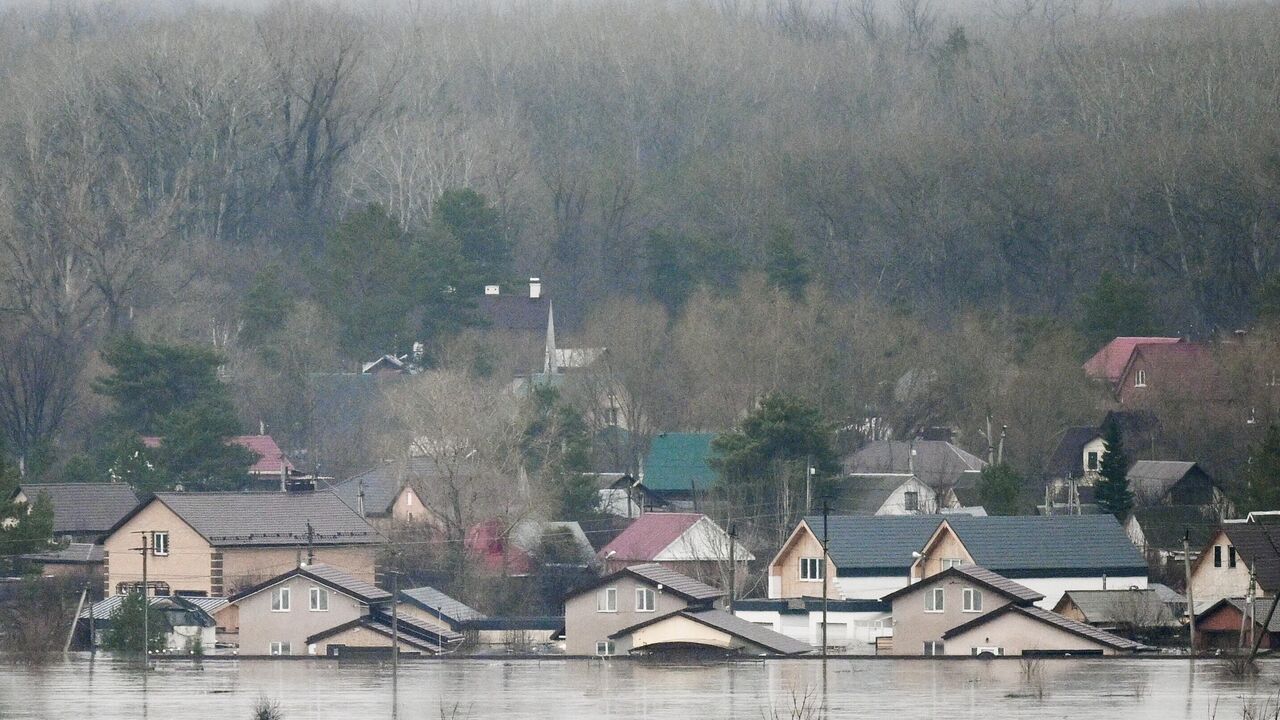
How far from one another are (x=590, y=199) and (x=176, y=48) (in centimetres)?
1839

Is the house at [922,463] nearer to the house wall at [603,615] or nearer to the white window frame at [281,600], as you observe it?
the house wall at [603,615]

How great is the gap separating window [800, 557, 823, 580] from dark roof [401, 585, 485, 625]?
691cm

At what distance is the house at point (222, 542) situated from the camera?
49750 millimetres

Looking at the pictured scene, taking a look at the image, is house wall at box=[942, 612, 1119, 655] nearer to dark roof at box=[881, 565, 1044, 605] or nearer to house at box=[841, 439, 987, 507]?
dark roof at box=[881, 565, 1044, 605]

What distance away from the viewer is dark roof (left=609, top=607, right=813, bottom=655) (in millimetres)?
41938

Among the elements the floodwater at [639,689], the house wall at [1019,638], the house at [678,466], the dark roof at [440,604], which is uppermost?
the house at [678,466]

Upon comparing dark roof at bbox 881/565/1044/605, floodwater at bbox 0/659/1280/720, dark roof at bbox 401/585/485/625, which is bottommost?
floodwater at bbox 0/659/1280/720

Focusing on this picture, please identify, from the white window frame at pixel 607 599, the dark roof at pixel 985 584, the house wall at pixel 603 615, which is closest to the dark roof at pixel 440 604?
the house wall at pixel 603 615

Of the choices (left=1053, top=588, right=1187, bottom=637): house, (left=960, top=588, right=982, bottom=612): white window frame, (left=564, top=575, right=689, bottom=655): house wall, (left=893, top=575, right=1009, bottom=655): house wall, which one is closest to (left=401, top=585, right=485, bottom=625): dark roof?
(left=564, top=575, right=689, bottom=655): house wall

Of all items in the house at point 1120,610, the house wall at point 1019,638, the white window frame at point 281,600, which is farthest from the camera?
the house at point 1120,610

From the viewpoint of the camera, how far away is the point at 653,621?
140 ft

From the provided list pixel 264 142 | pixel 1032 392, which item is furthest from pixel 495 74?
pixel 1032 392

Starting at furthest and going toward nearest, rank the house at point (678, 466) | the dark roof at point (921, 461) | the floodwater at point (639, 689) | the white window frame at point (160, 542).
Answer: the house at point (678, 466) < the dark roof at point (921, 461) < the white window frame at point (160, 542) < the floodwater at point (639, 689)

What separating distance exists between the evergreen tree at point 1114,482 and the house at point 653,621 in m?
16.6
